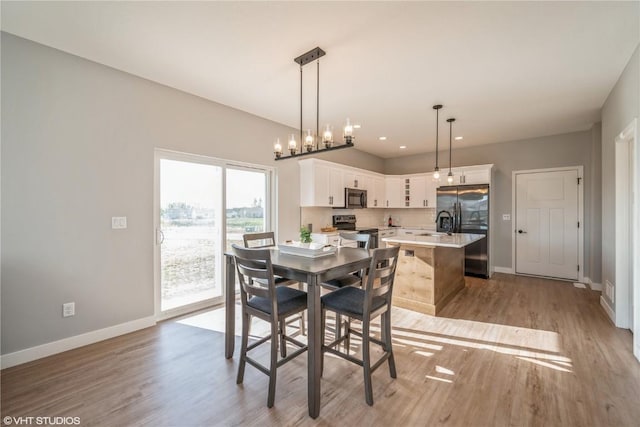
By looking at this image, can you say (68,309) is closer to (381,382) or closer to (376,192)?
(381,382)

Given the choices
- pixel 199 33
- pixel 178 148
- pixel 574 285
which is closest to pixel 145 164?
pixel 178 148

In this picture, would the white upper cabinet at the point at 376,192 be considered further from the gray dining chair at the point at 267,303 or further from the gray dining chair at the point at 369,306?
the gray dining chair at the point at 267,303

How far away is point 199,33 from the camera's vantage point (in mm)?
2322

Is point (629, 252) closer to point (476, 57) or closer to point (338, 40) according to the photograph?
point (476, 57)

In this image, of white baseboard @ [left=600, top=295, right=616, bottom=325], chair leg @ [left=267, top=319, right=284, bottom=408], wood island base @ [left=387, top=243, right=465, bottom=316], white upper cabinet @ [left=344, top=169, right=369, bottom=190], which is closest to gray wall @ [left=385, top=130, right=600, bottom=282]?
white baseboard @ [left=600, top=295, right=616, bottom=325]

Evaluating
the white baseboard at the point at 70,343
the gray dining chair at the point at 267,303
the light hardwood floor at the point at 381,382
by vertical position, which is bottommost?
the light hardwood floor at the point at 381,382

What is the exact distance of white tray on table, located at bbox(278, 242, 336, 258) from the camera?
88.4 inches

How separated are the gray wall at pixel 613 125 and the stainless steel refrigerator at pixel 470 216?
5.82ft

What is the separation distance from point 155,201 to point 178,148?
698 millimetres

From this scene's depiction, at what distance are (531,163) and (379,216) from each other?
3.38m

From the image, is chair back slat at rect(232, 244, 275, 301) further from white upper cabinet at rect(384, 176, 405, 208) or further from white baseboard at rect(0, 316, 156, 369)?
white upper cabinet at rect(384, 176, 405, 208)

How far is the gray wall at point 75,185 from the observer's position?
7.73 ft

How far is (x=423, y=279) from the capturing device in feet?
11.7

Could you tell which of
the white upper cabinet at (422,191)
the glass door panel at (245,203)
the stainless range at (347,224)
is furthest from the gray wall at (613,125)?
the glass door panel at (245,203)
